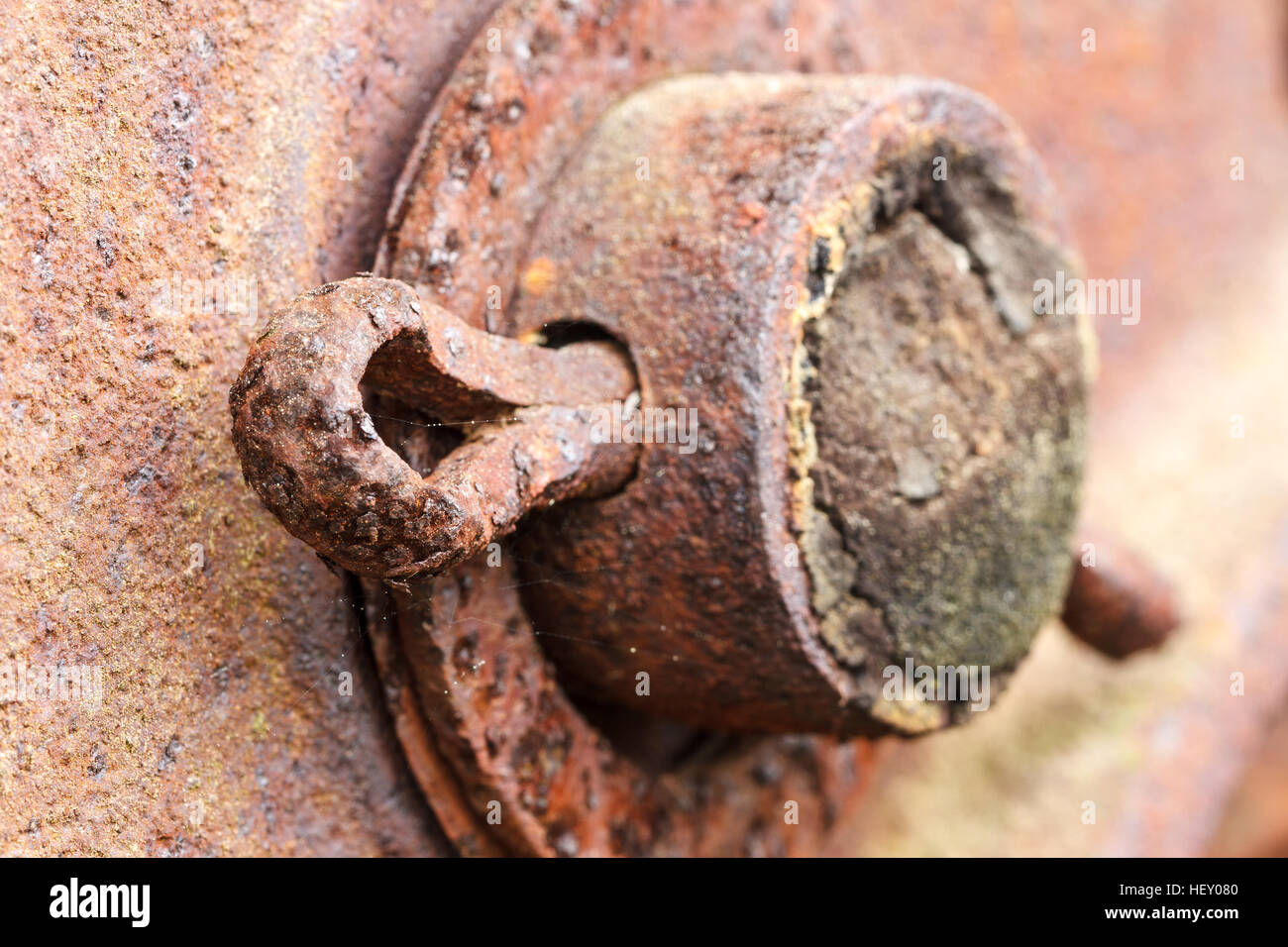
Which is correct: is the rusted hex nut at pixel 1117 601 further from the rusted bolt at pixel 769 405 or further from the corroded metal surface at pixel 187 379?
the corroded metal surface at pixel 187 379

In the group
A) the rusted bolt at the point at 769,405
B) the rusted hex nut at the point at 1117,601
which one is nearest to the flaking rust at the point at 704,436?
the rusted bolt at the point at 769,405

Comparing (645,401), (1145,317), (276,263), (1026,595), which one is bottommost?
(1026,595)

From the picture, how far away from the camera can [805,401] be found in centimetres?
90

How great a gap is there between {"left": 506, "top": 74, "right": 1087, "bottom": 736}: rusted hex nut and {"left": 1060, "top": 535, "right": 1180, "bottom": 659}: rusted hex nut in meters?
0.39

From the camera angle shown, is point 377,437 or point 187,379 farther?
point 187,379

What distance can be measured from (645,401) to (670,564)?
4.8 inches

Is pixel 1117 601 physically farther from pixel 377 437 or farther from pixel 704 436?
pixel 377 437

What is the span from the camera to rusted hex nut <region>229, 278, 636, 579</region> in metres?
0.70

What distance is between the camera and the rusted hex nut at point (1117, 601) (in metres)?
1.46

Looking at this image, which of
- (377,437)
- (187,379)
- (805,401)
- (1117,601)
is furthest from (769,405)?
(1117,601)

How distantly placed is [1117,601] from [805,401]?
0.77 metres

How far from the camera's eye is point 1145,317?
6.45ft
